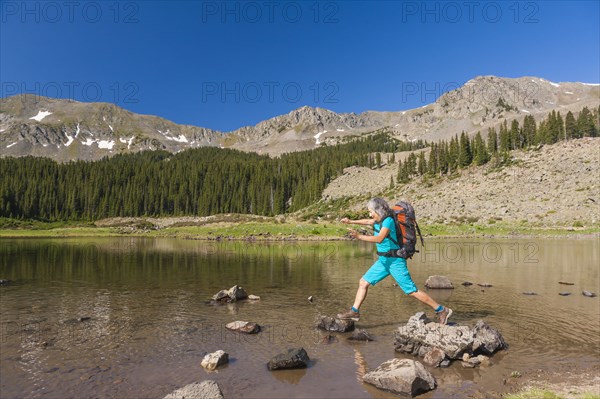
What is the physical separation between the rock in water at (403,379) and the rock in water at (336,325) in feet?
11.1

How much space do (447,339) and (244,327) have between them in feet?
18.1

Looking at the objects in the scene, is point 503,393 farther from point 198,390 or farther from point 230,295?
point 230,295

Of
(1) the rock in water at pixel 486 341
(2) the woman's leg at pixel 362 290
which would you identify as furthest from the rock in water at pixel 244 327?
(1) the rock in water at pixel 486 341

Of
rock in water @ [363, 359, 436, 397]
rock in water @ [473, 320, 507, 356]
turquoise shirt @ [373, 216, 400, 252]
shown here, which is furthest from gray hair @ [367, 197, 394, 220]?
rock in water @ [363, 359, 436, 397]

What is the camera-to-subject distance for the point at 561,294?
16.6 metres

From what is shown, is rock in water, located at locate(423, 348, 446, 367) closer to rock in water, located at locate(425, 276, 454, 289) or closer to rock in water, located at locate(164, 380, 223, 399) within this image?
rock in water, located at locate(164, 380, 223, 399)

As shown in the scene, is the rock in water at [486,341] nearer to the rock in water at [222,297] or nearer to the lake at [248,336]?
the lake at [248,336]

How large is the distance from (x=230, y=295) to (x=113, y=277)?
1068 centimetres

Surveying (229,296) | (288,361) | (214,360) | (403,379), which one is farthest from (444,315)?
(229,296)

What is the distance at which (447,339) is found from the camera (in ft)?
31.1

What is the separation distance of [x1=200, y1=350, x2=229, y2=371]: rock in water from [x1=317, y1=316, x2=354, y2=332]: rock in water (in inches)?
147

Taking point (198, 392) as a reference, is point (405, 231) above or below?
above

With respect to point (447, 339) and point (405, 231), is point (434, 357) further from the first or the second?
point (405, 231)

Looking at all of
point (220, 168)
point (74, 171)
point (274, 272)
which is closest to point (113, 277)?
point (274, 272)
